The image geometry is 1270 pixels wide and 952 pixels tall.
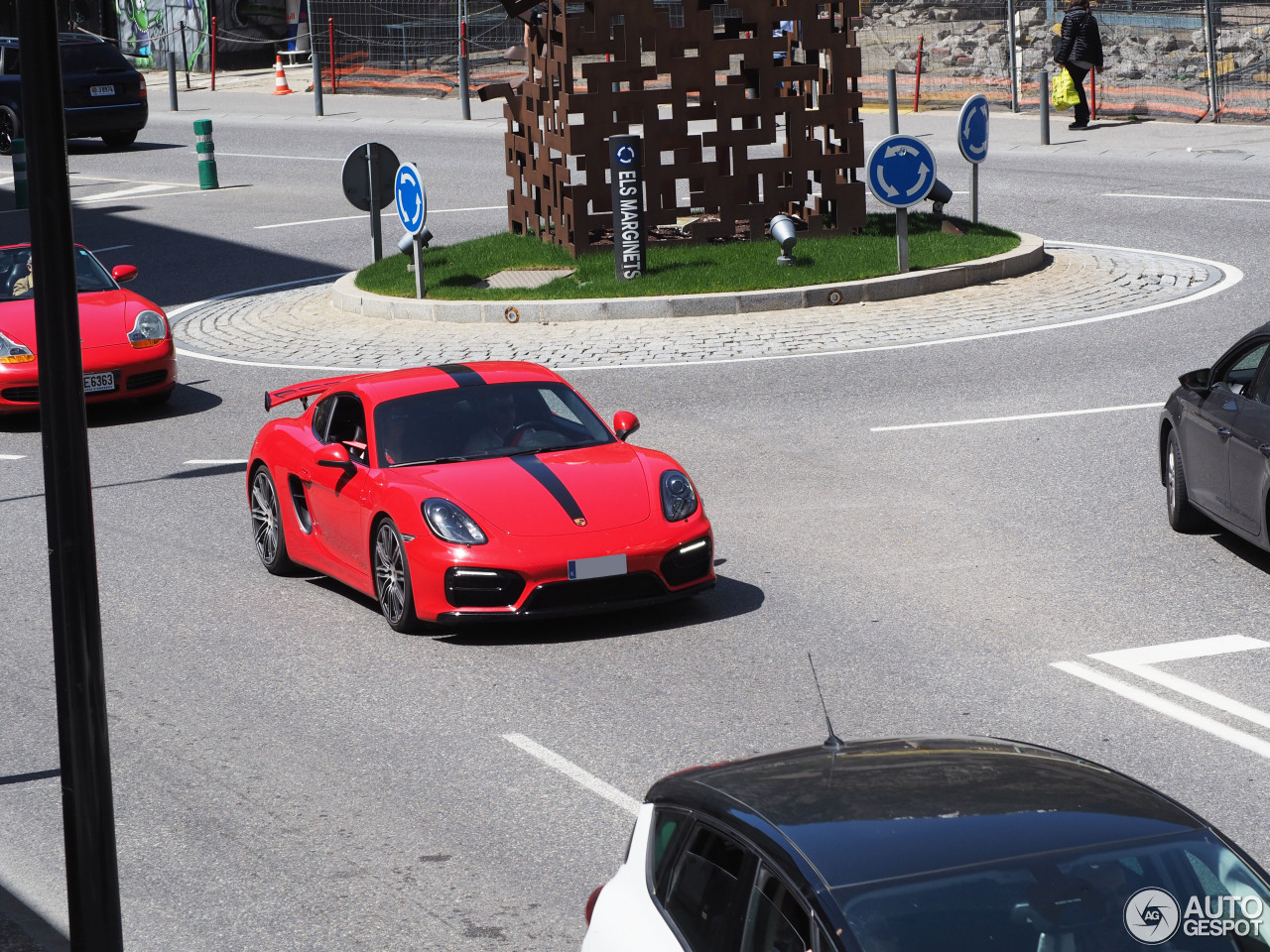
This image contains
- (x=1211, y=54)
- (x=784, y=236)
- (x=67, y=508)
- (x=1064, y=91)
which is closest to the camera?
(x=67, y=508)

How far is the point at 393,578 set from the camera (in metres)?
9.37

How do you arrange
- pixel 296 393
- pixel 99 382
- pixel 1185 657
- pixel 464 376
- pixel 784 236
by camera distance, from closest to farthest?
pixel 1185 657 → pixel 464 376 → pixel 296 393 → pixel 99 382 → pixel 784 236

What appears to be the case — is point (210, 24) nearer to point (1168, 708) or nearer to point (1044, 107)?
point (1044, 107)

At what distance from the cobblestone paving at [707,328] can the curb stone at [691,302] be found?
4.7 inches

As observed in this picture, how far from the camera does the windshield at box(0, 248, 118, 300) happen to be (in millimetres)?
16031

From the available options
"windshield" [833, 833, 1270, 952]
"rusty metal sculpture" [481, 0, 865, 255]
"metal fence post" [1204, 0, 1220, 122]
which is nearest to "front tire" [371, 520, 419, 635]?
"windshield" [833, 833, 1270, 952]

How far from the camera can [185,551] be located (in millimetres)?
11055

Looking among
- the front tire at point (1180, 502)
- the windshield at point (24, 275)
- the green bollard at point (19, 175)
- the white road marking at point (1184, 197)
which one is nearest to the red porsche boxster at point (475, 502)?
the front tire at point (1180, 502)

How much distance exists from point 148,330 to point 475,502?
7.27m

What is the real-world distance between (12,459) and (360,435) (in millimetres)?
5064

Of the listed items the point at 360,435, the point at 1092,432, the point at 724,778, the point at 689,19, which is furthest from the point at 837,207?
the point at 724,778

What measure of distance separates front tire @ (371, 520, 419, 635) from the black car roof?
4.99m

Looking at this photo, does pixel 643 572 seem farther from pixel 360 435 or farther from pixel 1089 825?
pixel 1089 825

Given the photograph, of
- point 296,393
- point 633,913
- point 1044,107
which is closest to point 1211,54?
point 1044,107
